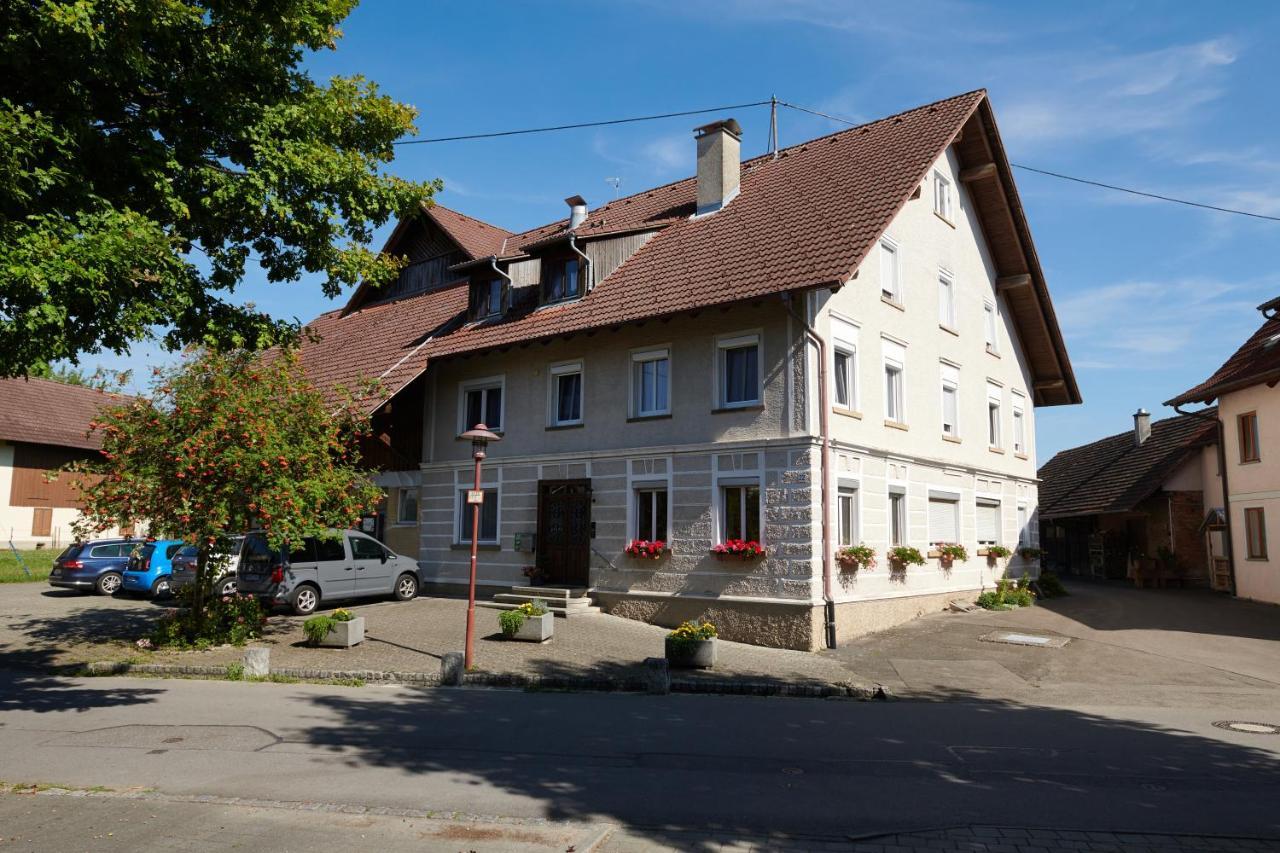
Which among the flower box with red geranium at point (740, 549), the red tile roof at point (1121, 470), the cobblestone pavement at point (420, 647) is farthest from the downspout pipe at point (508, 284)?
the red tile roof at point (1121, 470)

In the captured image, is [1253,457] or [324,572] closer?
[324,572]

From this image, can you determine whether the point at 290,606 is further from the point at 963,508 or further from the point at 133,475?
the point at 963,508

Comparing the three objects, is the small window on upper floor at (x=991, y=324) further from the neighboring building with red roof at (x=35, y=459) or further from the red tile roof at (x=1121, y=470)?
the neighboring building with red roof at (x=35, y=459)

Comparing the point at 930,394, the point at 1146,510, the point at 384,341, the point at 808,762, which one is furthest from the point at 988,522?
the point at 384,341

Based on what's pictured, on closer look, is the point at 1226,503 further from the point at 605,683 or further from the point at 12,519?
the point at 12,519

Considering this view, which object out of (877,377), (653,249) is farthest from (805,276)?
(653,249)

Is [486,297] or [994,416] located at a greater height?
[486,297]

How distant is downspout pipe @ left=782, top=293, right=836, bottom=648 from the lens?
1576cm

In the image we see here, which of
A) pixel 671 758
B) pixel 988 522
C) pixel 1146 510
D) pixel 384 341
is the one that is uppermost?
pixel 384 341

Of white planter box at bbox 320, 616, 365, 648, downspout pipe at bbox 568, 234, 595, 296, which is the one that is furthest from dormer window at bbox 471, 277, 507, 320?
white planter box at bbox 320, 616, 365, 648

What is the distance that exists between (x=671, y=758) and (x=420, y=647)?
303 inches

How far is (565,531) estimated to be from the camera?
19.7 meters

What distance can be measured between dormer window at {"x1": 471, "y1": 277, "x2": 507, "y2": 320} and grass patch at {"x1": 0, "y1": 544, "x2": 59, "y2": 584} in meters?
16.6

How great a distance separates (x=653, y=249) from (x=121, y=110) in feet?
41.1
